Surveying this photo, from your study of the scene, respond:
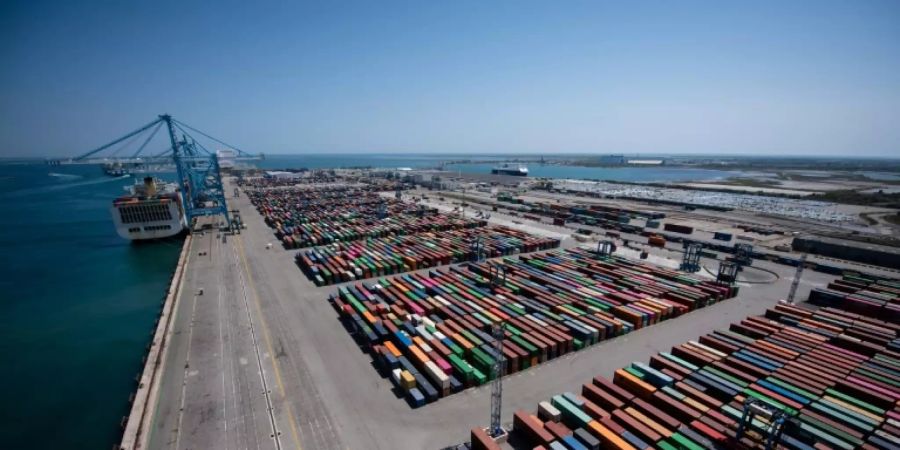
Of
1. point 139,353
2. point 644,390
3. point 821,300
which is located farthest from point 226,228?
point 821,300

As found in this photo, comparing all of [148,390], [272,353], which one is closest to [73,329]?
[148,390]

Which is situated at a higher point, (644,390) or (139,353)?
(644,390)

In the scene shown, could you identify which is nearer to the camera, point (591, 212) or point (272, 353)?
point (272, 353)

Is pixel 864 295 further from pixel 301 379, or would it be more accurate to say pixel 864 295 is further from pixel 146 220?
pixel 146 220

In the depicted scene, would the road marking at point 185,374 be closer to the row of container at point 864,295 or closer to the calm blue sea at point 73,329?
the calm blue sea at point 73,329

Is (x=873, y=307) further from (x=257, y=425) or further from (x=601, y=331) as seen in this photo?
(x=257, y=425)
